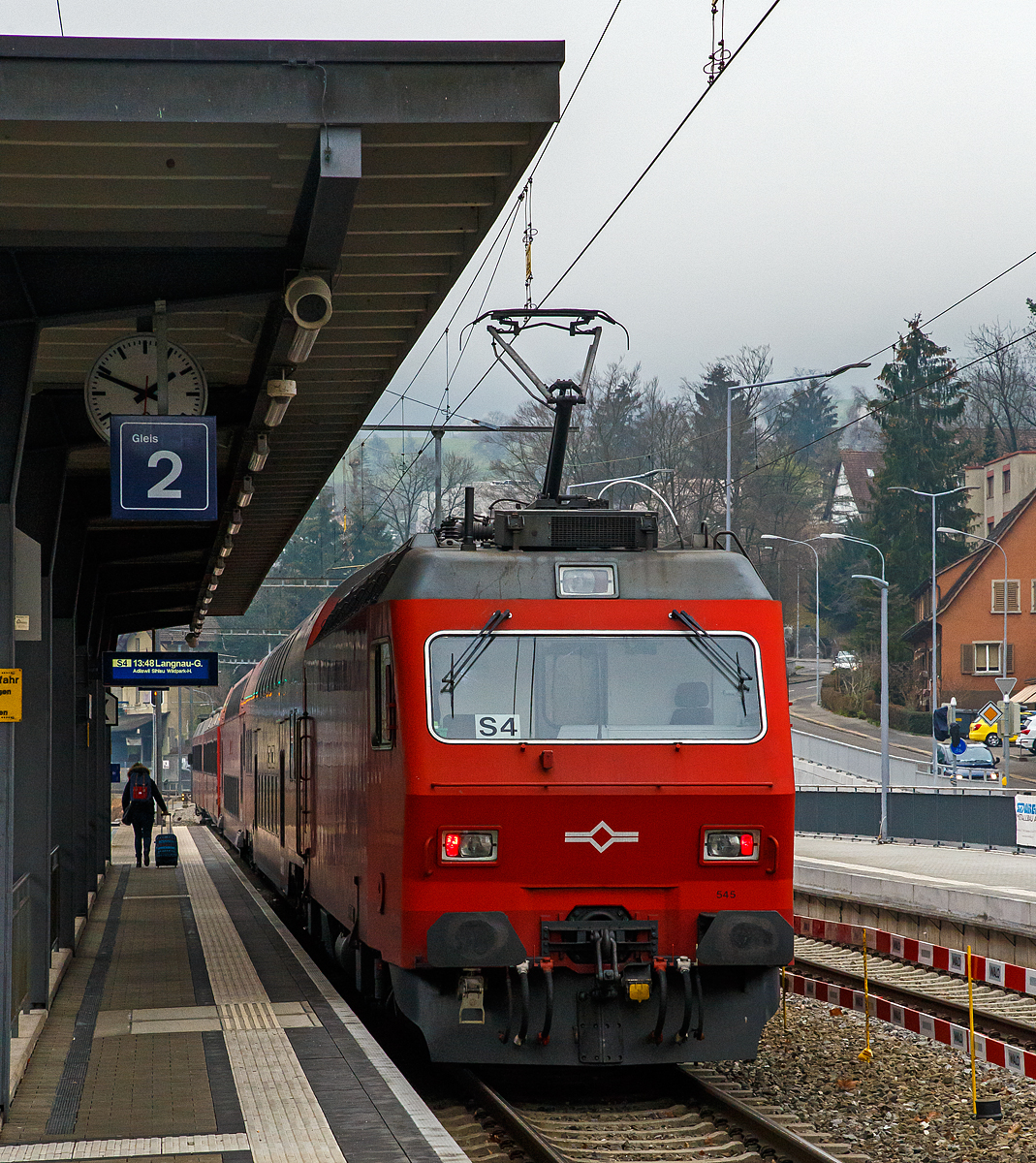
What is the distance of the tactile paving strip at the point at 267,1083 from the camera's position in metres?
6.54

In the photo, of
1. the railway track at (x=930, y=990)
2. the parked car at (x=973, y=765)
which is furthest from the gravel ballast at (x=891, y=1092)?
→ the parked car at (x=973, y=765)

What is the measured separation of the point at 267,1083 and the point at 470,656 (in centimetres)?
256

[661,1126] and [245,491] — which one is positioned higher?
[245,491]

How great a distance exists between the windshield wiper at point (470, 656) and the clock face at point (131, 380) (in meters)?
2.23

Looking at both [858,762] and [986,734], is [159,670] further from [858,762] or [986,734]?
[986,734]

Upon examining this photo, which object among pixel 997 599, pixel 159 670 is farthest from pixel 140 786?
pixel 997 599

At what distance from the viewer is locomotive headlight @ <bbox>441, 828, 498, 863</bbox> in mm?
8477

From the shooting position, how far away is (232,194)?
7.44 meters

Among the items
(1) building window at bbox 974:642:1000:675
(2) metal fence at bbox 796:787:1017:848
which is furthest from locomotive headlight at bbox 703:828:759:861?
(1) building window at bbox 974:642:1000:675

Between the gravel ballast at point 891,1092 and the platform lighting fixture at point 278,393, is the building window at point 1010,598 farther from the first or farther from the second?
the platform lighting fixture at point 278,393

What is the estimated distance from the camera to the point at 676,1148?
307 inches

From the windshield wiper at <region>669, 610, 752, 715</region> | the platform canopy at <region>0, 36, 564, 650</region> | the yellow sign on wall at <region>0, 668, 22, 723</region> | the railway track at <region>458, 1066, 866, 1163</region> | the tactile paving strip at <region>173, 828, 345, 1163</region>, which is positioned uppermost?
the platform canopy at <region>0, 36, 564, 650</region>

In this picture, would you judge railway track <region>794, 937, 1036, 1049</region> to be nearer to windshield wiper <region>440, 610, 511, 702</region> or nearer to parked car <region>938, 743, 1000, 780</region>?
windshield wiper <region>440, 610, 511, 702</region>

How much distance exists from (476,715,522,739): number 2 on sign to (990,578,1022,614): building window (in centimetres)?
5866
